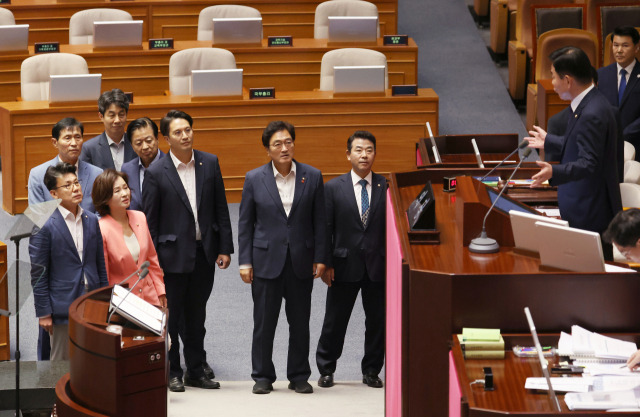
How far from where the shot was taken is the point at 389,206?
164 inches

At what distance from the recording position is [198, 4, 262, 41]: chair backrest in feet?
26.8

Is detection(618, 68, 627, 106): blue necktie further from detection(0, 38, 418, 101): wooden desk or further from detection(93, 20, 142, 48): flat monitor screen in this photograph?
detection(93, 20, 142, 48): flat monitor screen

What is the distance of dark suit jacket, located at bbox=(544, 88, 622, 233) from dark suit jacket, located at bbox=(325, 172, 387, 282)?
37.5 inches

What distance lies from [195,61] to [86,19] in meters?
1.24

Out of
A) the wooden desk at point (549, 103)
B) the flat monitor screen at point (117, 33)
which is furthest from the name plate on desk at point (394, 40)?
the flat monitor screen at point (117, 33)

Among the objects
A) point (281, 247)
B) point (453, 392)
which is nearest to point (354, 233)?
point (281, 247)

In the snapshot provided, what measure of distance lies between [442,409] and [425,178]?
1.43 meters

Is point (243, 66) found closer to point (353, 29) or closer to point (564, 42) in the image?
point (353, 29)

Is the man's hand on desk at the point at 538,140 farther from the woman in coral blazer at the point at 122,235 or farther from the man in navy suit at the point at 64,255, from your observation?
the man in navy suit at the point at 64,255

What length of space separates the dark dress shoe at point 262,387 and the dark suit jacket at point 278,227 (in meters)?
0.51

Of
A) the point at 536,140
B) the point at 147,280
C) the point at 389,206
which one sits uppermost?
the point at 536,140

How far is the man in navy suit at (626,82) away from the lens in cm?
647

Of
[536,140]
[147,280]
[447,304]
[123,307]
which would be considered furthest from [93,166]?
[447,304]

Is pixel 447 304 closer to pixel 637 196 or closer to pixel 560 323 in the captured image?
pixel 560 323
